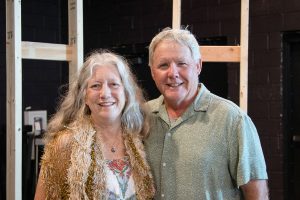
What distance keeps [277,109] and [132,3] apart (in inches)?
73.9

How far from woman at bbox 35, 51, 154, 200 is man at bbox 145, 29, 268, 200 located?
0.11 metres

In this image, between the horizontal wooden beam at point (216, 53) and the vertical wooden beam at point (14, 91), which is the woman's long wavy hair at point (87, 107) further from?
the vertical wooden beam at point (14, 91)

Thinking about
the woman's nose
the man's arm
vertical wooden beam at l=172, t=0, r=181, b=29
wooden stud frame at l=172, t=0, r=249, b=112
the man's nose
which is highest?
vertical wooden beam at l=172, t=0, r=181, b=29

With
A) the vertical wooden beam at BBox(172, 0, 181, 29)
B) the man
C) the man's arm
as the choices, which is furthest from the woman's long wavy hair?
the vertical wooden beam at BBox(172, 0, 181, 29)

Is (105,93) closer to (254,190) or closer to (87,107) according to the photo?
(87,107)

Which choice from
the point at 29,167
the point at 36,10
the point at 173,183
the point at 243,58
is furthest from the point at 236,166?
A: the point at 36,10

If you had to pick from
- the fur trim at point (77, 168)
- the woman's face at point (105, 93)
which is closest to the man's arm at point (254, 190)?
the fur trim at point (77, 168)

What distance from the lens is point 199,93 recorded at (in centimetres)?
182

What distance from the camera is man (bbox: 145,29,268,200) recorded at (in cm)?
169

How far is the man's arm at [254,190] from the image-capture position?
1690 mm

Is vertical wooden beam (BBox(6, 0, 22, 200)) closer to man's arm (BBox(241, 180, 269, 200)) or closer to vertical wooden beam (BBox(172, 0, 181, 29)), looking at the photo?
vertical wooden beam (BBox(172, 0, 181, 29))

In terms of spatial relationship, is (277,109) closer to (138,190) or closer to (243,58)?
(243,58)

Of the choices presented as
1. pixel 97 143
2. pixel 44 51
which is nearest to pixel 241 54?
pixel 97 143

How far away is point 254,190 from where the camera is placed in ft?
5.56
